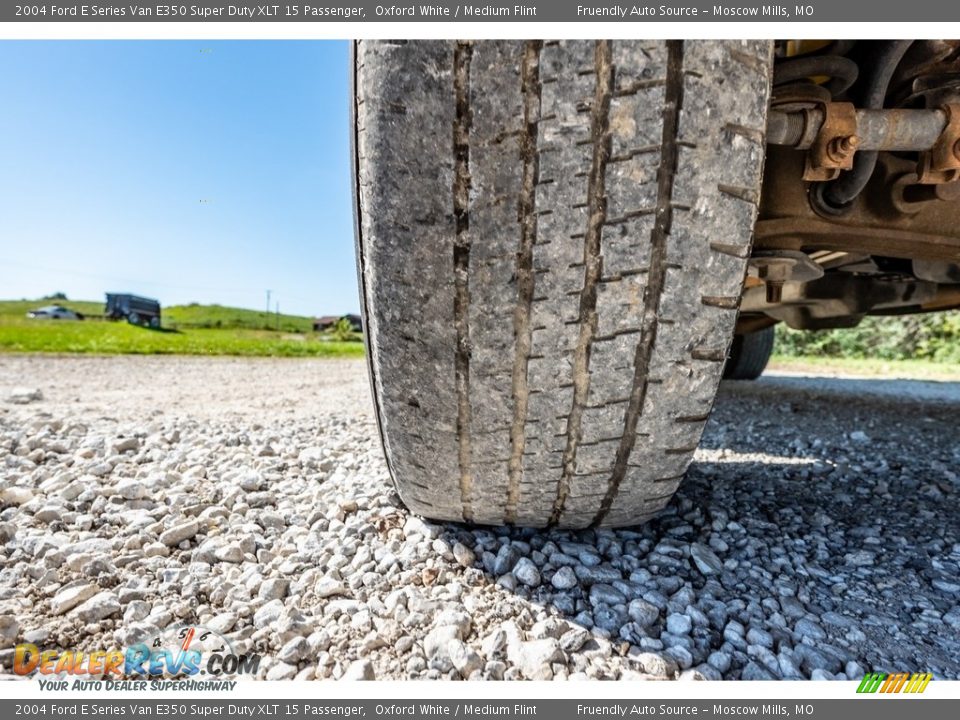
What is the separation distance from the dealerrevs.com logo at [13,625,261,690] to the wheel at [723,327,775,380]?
160 inches

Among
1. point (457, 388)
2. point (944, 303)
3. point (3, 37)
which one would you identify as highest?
Result: point (3, 37)

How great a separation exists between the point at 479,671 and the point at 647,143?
0.83 m

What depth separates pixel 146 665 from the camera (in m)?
0.86

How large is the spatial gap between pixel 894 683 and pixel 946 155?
848 mm

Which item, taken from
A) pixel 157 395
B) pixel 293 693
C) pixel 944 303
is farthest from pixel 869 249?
pixel 157 395

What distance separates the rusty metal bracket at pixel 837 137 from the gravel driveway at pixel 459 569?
79 cm

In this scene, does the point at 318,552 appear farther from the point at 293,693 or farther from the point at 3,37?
the point at 3,37

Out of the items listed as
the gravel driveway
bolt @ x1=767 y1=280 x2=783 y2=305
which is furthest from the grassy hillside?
bolt @ x1=767 y1=280 x2=783 y2=305

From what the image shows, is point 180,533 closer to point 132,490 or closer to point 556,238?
point 132,490

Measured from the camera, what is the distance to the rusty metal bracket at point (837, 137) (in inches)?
32.6

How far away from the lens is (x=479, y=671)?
0.82 m

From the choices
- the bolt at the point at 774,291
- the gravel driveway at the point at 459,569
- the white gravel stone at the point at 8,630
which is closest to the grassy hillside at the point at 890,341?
the gravel driveway at the point at 459,569

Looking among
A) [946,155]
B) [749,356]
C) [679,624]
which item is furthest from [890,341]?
[679,624]

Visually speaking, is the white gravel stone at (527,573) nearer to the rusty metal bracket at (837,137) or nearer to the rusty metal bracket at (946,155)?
the rusty metal bracket at (837,137)
